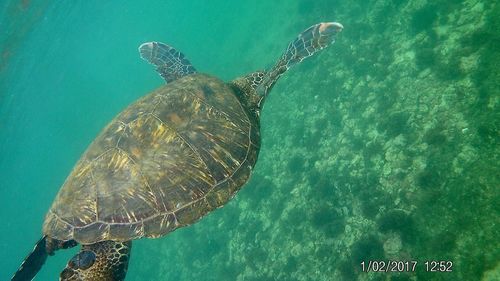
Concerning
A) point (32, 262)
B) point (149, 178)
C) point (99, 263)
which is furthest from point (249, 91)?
point (32, 262)

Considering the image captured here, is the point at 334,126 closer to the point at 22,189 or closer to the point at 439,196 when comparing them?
the point at 439,196

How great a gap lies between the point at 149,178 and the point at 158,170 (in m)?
0.18

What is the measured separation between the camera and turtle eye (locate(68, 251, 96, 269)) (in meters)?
4.32

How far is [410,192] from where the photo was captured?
7348mm

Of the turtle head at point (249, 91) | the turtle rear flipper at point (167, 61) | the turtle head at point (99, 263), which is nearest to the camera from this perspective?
the turtle head at point (99, 263)

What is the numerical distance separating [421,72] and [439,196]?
405cm

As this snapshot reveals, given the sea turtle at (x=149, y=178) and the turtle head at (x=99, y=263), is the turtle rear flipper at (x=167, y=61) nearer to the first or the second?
the sea turtle at (x=149, y=178)

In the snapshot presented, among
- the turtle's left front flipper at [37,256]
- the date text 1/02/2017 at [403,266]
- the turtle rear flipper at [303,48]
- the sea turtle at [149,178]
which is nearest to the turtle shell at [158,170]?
the sea turtle at [149,178]

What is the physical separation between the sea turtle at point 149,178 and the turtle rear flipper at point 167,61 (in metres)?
2.48

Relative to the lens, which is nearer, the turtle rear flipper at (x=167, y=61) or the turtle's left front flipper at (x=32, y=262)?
the turtle's left front flipper at (x=32, y=262)

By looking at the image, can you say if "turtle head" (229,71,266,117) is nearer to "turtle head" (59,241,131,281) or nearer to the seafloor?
"turtle head" (59,241,131,281)

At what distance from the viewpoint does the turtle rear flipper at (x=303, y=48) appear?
21.7ft

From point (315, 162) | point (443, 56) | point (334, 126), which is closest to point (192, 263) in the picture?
point (315, 162)

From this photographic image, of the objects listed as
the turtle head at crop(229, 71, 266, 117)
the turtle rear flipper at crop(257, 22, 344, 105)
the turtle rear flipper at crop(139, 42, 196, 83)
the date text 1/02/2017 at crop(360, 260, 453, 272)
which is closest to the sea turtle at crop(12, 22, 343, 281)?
the turtle head at crop(229, 71, 266, 117)
